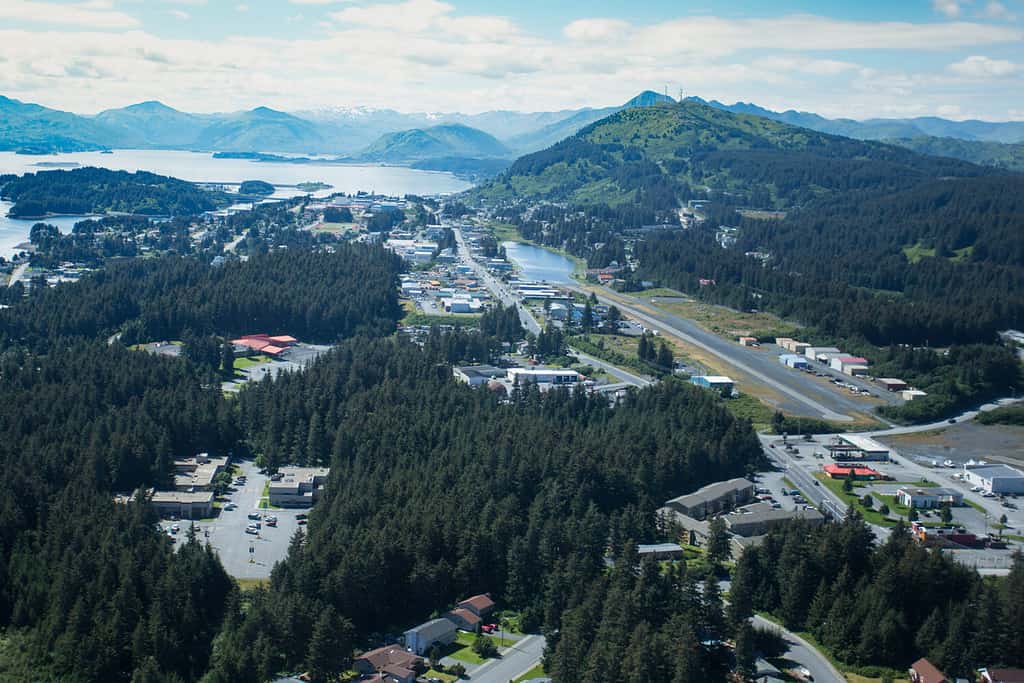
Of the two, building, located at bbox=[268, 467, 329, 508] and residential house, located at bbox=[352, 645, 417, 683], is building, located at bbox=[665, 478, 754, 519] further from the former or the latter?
residential house, located at bbox=[352, 645, 417, 683]

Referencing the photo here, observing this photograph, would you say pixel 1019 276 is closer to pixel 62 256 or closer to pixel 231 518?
pixel 231 518

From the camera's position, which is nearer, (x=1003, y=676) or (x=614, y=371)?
(x=1003, y=676)

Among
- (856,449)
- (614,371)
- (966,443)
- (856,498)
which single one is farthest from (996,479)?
(614,371)

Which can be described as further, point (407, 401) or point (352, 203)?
point (352, 203)

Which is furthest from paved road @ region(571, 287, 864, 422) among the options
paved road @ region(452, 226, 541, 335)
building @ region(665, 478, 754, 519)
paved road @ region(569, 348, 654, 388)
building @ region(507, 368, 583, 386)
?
building @ region(665, 478, 754, 519)

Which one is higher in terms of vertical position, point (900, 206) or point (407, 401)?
point (900, 206)

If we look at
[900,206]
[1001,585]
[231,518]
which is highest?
[900,206]

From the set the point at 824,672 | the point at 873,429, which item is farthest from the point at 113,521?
the point at 873,429

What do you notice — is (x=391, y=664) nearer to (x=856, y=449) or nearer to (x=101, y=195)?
(x=856, y=449)
